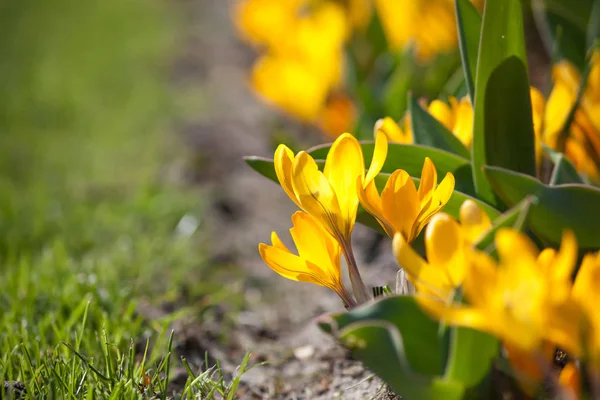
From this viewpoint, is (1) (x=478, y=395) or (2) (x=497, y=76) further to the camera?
(2) (x=497, y=76)

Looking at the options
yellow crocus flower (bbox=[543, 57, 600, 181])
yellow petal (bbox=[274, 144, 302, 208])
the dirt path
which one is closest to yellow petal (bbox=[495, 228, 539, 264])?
yellow petal (bbox=[274, 144, 302, 208])

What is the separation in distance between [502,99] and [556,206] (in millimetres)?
255

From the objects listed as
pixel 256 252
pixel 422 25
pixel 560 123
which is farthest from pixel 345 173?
pixel 422 25

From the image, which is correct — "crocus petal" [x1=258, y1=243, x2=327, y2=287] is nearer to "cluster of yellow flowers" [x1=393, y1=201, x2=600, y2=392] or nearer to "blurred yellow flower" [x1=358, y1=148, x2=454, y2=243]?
"blurred yellow flower" [x1=358, y1=148, x2=454, y2=243]

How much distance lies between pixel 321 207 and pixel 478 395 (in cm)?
33

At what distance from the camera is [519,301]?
73 centimetres

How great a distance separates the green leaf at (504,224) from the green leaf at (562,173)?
0.29 metres

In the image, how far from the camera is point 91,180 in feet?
9.12

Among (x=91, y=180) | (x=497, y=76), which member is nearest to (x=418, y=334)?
(x=497, y=76)

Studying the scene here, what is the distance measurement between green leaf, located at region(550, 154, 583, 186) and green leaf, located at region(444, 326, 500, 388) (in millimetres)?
394

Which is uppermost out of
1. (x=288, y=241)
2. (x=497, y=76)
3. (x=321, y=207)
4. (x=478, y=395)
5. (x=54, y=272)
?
(x=497, y=76)

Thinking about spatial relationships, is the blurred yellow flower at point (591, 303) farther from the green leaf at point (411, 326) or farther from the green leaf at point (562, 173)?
the green leaf at point (562, 173)

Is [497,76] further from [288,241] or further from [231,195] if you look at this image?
[231,195]

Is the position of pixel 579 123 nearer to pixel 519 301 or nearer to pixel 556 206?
pixel 556 206
